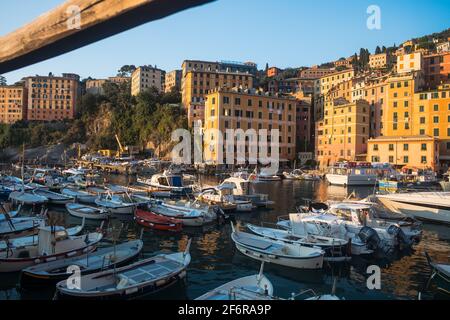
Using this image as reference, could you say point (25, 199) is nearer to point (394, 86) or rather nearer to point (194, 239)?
point (194, 239)

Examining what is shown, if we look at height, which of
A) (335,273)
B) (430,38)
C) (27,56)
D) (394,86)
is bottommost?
(335,273)

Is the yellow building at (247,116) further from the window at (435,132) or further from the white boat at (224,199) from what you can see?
the white boat at (224,199)

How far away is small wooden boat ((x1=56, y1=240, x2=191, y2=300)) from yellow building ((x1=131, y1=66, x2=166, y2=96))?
112 meters

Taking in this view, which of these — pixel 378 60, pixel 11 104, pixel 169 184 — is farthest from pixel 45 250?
pixel 378 60

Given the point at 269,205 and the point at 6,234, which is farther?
the point at 269,205

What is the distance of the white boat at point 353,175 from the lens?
173ft

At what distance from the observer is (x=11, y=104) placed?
398ft

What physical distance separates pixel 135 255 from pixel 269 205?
61.3ft

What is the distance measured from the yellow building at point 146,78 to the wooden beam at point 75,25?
395 feet

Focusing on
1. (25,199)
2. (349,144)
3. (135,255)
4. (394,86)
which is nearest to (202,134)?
(349,144)

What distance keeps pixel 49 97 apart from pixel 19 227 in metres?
119

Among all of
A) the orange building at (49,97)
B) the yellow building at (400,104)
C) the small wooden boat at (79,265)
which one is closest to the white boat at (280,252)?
the small wooden boat at (79,265)
